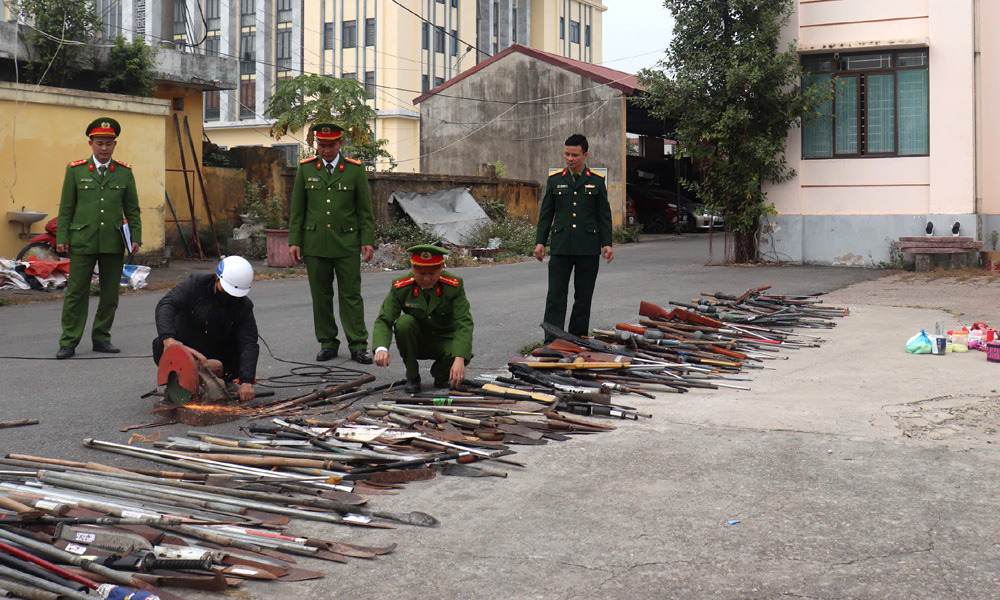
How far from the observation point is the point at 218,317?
6.68 metres

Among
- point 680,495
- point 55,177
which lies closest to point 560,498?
point 680,495

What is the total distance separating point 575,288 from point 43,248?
11.1 metres

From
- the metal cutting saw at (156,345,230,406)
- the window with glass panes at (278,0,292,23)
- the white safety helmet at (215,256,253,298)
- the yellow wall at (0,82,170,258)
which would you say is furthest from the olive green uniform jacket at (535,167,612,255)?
the window with glass panes at (278,0,292,23)

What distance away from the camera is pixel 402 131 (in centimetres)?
4884

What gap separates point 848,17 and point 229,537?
58.2 ft

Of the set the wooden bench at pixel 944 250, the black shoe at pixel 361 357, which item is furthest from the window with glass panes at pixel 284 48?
the black shoe at pixel 361 357

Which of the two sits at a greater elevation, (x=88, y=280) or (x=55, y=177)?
(x=55, y=177)

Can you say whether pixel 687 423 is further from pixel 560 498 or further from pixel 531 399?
pixel 560 498

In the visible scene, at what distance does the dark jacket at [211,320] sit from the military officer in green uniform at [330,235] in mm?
1925

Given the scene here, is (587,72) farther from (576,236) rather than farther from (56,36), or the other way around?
(576,236)

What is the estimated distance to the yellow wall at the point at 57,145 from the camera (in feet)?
54.8

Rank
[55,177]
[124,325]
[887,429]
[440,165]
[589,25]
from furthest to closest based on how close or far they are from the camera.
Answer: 1. [589,25]
2. [440,165]
3. [55,177]
4. [124,325]
5. [887,429]

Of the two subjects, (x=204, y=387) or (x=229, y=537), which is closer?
(x=229, y=537)

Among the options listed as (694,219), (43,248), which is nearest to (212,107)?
(694,219)
